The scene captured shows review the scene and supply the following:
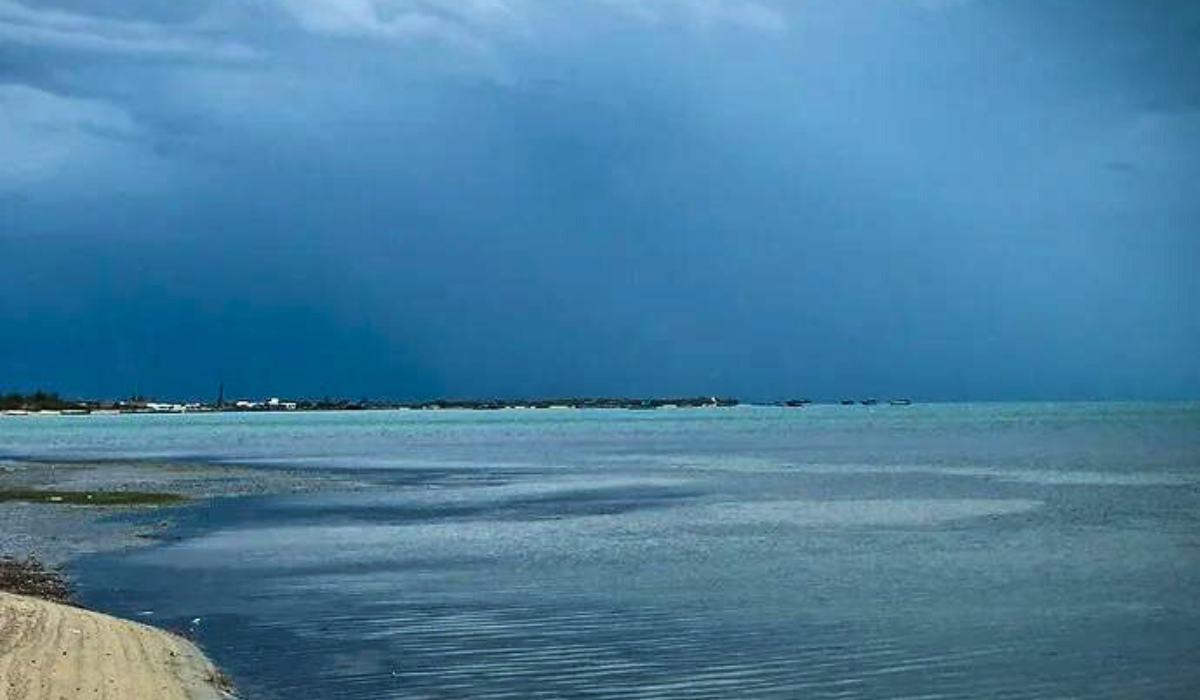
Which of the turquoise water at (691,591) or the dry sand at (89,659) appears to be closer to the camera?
the dry sand at (89,659)

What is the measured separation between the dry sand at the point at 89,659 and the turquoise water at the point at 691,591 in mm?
829

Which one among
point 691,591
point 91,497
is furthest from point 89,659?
point 91,497

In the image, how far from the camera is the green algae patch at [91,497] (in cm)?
4853

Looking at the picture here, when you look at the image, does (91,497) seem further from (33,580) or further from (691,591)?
(691,591)

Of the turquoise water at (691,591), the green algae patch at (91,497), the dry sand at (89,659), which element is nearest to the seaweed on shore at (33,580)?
the turquoise water at (691,591)

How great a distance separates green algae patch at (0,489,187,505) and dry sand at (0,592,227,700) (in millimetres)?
28879

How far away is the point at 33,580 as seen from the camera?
1034 inches

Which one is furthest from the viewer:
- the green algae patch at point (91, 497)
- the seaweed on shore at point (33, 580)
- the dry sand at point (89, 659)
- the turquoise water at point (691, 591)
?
the green algae patch at point (91, 497)

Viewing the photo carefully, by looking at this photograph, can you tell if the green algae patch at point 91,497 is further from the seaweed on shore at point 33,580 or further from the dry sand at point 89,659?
the dry sand at point 89,659

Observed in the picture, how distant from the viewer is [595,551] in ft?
105

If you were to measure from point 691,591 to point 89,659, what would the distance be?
11912 mm

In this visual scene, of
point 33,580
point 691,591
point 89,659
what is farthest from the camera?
point 33,580

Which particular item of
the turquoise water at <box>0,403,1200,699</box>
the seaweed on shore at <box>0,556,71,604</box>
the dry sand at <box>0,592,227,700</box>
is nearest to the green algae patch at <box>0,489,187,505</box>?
the turquoise water at <box>0,403,1200,699</box>

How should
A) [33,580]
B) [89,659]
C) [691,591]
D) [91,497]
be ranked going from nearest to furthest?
[89,659] < [691,591] < [33,580] < [91,497]
